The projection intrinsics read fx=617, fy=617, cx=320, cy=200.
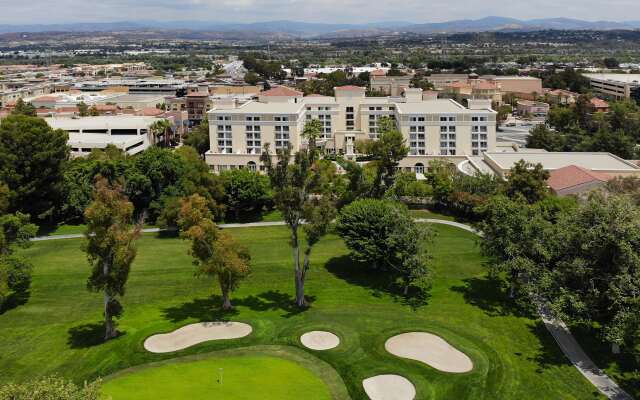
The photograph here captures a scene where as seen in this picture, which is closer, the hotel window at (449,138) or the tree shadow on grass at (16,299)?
the tree shadow on grass at (16,299)

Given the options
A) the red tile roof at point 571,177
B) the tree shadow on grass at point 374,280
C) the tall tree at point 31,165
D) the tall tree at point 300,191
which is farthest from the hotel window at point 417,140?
the tall tree at point 300,191

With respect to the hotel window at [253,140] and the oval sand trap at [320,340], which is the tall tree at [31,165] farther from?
the oval sand trap at [320,340]

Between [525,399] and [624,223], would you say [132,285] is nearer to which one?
[525,399]

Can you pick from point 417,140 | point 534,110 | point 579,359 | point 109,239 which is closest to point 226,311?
point 109,239

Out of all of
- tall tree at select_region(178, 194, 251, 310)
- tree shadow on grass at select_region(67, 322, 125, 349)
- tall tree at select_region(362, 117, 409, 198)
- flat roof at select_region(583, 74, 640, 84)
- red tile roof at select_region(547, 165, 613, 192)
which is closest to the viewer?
tree shadow on grass at select_region(67, 322, 125, 349)

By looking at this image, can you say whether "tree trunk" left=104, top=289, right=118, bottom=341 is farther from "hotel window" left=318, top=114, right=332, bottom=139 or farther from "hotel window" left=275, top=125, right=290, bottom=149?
"hotel window" left=318, top=114, right=332, bottom=139

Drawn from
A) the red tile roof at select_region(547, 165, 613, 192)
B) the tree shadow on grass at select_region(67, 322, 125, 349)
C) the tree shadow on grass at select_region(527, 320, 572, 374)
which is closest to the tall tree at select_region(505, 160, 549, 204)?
the red tile roof at select_region(547, 165, 613, 192)

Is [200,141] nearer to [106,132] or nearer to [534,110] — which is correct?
[106,132]
